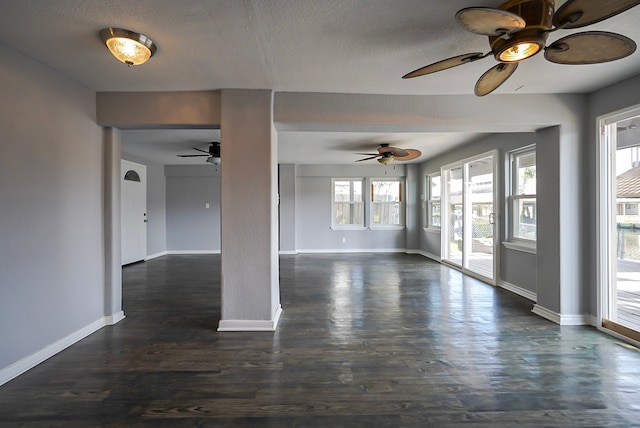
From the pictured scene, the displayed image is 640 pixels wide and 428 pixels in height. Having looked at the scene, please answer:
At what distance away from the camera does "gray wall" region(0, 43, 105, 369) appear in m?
2.11

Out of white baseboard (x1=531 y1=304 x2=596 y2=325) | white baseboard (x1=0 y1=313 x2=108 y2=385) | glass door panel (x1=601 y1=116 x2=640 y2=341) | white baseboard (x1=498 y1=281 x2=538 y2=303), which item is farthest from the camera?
white baseboard (x1=498 y1=281 x2=538 y2=303)

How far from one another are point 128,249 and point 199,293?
10.4 feet

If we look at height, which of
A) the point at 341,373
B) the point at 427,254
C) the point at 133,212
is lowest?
the point at 341,373

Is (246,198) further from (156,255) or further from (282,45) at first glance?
(156,255)

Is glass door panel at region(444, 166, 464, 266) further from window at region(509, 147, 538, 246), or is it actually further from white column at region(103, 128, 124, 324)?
white column at region(103, 128, 124, 324)

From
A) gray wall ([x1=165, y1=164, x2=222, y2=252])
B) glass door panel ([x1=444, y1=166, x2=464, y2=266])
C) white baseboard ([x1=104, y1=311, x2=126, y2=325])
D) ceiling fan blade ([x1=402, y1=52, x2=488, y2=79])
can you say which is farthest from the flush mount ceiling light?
gray wall ([x1=165, y1=164, x2=222, y2=252])

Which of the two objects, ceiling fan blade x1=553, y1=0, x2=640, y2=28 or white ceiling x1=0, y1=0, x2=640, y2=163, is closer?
ceiling fan blade x1=553, y1=0, x2=640, y2=28

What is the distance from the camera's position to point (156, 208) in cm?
747

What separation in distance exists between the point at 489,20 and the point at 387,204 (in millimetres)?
6895

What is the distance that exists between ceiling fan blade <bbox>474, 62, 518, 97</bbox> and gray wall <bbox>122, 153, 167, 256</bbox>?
23.0 feet

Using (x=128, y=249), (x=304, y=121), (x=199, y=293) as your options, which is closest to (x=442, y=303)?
(x=304, y=121)

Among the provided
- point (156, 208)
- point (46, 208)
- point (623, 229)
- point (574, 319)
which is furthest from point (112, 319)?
point (623, 229)

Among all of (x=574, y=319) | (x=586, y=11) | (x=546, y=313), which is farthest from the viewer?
(x=546, y=313)

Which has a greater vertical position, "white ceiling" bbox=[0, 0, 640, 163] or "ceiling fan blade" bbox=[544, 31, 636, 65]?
"white ceiling" bbox=[0, 0, 640, 163]
